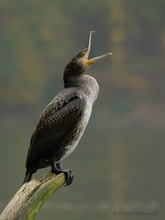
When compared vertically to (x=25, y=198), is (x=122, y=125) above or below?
above

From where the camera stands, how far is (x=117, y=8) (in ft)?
267

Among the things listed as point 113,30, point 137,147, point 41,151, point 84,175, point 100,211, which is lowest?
point 41,151

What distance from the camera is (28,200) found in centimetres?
540

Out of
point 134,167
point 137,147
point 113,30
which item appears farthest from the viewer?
point 113,30

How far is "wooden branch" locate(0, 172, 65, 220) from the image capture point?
5340mm

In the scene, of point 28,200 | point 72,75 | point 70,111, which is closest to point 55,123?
point 70,111

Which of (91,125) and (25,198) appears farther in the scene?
(91,125)

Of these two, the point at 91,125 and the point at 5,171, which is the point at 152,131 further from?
the point at 5,171

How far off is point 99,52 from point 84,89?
6615 centimetres

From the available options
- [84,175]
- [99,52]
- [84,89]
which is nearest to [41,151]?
[84,89]

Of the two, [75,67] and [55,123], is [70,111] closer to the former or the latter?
[55,123]

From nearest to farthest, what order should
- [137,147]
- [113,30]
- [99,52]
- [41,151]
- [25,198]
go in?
[25,198], [41,151], [137,147], [99,52], [113,30]

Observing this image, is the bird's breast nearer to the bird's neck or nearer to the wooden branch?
the bird's neck

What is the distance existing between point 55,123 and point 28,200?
0.73m
